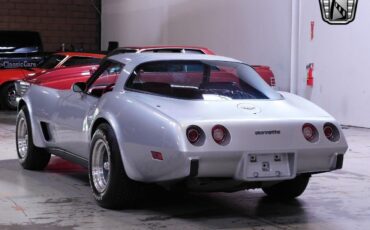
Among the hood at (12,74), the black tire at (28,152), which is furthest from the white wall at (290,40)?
→ the black tire at (28,152)

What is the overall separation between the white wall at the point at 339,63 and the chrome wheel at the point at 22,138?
7.22m

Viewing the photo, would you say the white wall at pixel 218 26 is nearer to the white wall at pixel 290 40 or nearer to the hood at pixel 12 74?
the white wall at pixel 290 40

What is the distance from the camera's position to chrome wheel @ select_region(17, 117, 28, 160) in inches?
323

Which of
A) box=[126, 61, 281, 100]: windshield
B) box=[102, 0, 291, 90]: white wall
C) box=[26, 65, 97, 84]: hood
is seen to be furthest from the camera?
box=[102, 0, 291, 90]: white wall

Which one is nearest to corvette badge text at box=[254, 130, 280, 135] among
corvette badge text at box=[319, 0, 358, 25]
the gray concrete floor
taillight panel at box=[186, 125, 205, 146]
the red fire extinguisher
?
taillight panel at box=[186, 125, 205, 146]

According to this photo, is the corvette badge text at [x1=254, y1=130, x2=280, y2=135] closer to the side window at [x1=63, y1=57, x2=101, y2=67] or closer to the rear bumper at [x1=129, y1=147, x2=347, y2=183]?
the rear bumper at [x1=129, y1=147, x2=347, y2=183]

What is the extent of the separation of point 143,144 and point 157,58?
123cm

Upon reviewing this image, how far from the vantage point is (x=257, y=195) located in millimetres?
6859

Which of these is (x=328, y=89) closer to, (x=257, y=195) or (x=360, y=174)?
(x=360, y=174)

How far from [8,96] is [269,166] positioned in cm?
1308

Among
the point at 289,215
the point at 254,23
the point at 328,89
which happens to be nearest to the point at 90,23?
the point at 254,23

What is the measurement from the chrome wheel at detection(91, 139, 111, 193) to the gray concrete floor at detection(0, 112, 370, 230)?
22 cm

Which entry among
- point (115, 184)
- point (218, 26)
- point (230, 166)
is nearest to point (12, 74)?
point (218, 26)

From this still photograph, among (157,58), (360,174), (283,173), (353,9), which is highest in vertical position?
(353,9)
